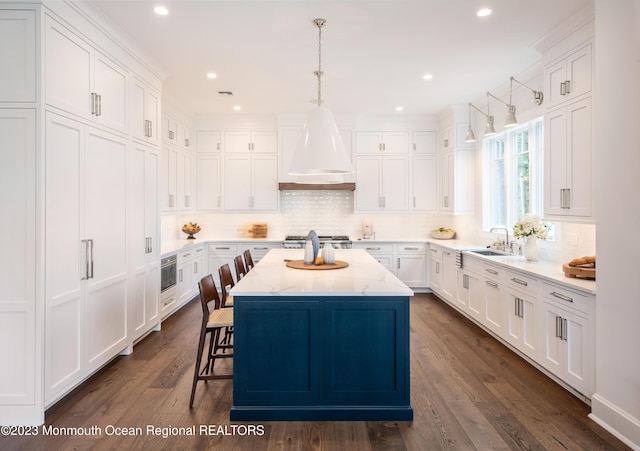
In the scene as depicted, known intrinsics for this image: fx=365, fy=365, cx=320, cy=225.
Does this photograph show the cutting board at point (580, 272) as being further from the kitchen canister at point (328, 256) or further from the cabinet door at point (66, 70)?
the cabinet door at point (66, 70)

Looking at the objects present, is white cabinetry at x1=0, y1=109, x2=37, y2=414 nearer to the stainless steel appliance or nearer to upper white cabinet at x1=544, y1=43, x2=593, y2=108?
the stainless steel appliance

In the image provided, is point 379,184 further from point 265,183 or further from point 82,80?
point 82,80

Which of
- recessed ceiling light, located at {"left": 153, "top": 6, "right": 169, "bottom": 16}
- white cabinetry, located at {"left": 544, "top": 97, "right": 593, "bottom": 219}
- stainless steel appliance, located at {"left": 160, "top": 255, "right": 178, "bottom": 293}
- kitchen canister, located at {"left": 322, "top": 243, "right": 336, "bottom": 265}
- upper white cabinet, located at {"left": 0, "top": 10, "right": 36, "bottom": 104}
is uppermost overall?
recessed ceiling light, located at {"left": 153, "top": 6, "right": 169, "bottom": 16}

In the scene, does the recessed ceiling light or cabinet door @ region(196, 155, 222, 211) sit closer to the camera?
the recessed ceiling light

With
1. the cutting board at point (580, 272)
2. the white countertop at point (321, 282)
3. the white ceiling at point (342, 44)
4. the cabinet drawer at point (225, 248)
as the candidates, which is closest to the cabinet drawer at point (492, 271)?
the cutting board at point (580, 272)

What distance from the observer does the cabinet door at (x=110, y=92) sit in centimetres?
305

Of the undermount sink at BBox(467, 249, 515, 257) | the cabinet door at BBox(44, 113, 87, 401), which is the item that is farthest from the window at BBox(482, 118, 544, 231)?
the cabinet door at BBox(44, 113, 87, 401)

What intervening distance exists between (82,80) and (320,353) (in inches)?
108

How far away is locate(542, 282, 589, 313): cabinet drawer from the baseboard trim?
1.94 feet

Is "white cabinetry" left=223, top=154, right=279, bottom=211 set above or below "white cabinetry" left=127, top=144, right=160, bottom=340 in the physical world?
above

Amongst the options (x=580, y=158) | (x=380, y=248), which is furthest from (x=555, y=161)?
(x=380, y=248)

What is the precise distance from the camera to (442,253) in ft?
18.3

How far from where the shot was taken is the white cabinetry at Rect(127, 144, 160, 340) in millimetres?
3619

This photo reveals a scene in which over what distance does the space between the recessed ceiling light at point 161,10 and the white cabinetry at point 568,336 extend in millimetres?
3834
